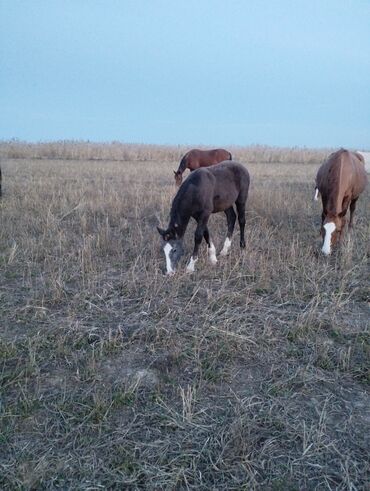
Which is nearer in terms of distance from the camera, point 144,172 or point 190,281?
point 190,281

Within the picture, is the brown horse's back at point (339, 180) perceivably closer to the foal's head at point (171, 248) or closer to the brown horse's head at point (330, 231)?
the brown horse's head at point (330, 231)

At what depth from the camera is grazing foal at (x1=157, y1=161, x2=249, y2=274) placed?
6.05m

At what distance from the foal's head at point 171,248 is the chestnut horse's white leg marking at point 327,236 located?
2380 millimetres

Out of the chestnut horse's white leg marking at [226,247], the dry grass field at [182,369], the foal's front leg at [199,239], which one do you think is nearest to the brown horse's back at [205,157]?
the chestnut horse's white leg marking at [226,247]

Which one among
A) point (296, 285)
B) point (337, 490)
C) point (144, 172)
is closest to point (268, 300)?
point (296, 285)

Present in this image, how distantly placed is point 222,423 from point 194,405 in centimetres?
28

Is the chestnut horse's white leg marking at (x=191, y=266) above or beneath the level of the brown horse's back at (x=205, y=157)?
beneath

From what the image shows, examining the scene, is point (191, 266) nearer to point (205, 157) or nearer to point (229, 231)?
point (229, 231)

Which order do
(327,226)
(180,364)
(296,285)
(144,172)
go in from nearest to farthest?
1. (180,364)
2. (296,285)
3. (327,226)
4. (144,172)

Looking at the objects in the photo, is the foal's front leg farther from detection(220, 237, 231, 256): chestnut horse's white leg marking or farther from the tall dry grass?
the tall dry grass

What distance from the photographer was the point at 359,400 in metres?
3.37

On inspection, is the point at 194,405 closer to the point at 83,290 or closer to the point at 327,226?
the point at 83,290

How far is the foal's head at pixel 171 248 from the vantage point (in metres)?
5.87

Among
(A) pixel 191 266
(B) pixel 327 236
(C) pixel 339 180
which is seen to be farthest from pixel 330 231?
(A) pixel 191 266
